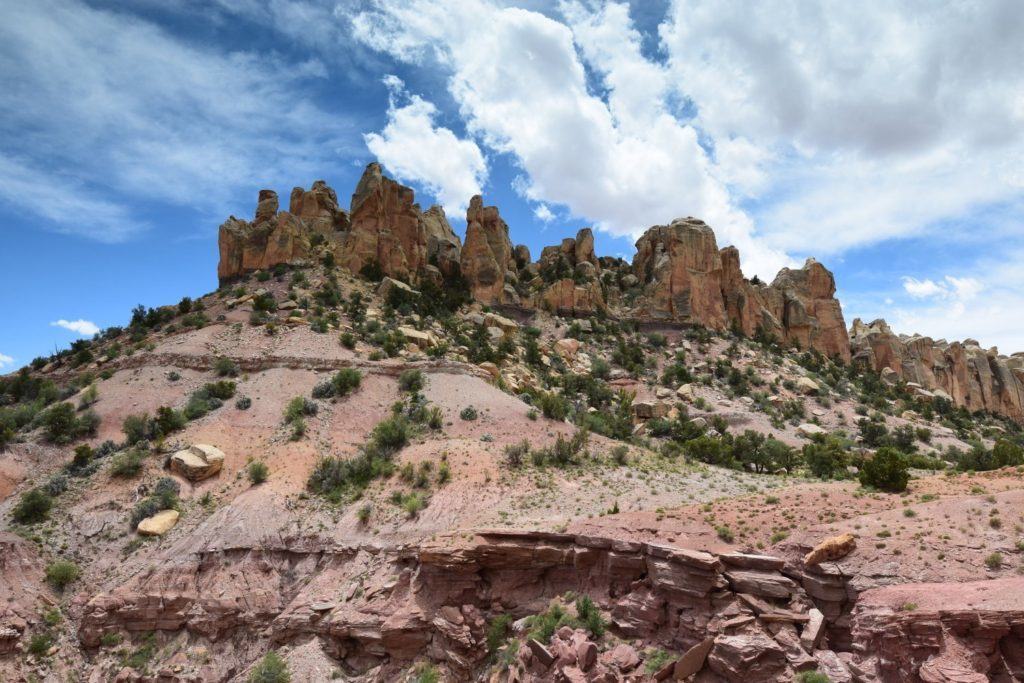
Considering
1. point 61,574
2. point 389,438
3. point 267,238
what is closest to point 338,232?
point 267,238

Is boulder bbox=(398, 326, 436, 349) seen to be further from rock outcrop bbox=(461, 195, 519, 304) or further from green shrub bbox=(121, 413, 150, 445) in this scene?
green shrub bbox=(121, 413, 150, 445)

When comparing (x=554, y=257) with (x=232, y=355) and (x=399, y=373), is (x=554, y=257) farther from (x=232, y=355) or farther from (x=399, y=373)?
(x=232, y=355)

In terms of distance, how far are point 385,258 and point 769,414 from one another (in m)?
36.6

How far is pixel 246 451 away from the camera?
2977 cm

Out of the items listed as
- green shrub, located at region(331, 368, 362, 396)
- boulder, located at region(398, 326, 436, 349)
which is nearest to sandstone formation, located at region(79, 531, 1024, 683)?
green shrub, located at region(331, 368, 362, 396)

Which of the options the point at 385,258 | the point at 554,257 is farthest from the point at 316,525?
the point at 554,257

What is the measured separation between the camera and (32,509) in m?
24.3

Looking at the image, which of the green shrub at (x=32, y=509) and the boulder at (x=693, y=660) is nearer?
the boulder at (x=693, y=660)

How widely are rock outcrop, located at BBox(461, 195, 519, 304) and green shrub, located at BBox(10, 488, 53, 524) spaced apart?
1627 inches

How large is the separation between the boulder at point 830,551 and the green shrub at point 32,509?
2856 cm

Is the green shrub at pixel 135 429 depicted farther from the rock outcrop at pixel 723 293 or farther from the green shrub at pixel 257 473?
the rock outcrop at pixel 723 293

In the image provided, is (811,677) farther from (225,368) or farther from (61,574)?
(225,368)

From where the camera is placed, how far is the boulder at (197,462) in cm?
2755

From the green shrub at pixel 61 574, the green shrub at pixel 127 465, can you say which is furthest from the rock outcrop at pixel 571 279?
the green shrub at pixel 61 574
